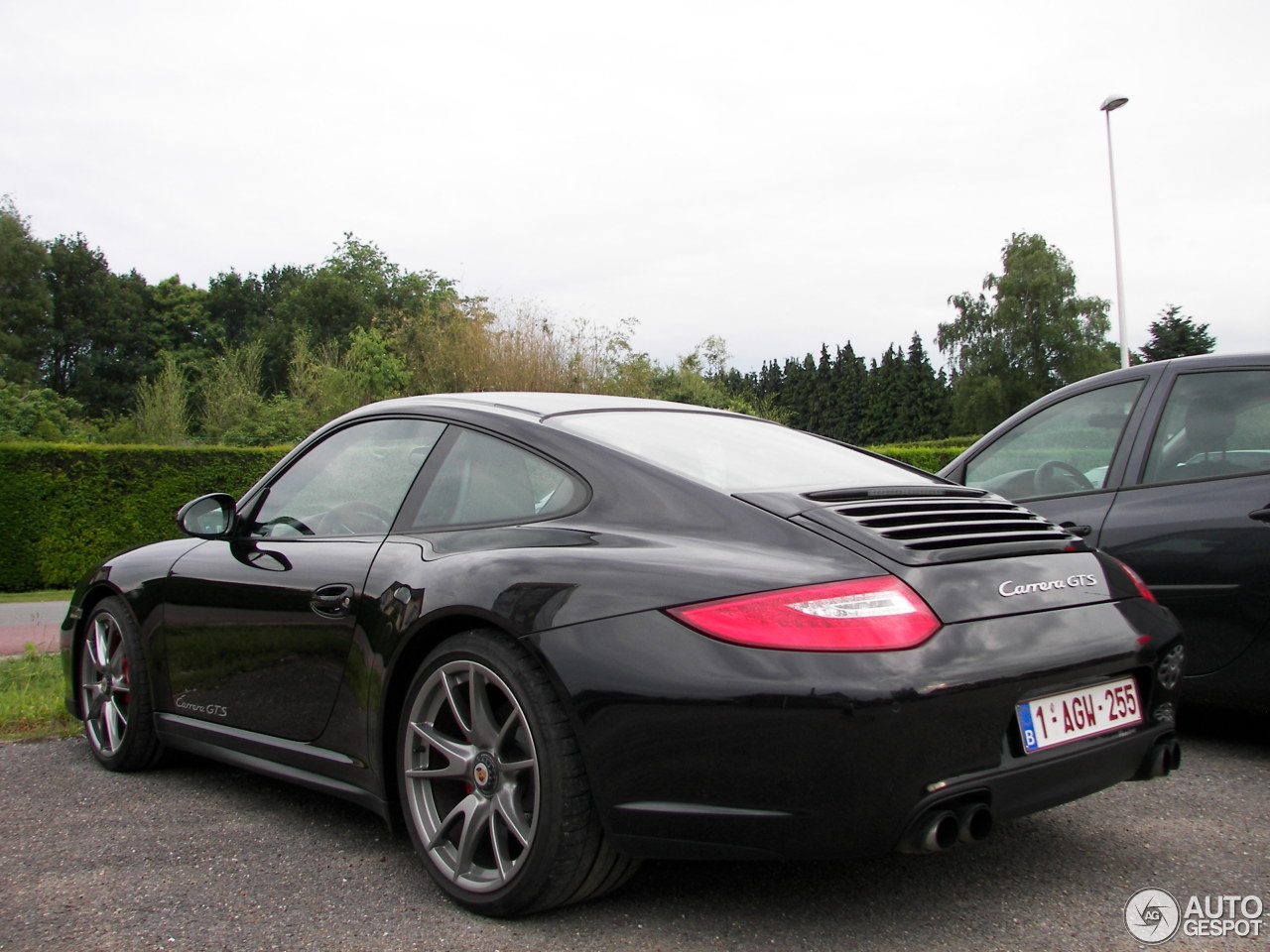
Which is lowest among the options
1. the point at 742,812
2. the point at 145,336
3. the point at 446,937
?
the point at 446,937

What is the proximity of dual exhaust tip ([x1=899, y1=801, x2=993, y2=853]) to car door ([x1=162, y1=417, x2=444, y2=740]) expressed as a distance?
1.60 meters

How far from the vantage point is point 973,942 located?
8.13 feet

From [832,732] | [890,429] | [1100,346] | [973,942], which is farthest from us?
[890,429]

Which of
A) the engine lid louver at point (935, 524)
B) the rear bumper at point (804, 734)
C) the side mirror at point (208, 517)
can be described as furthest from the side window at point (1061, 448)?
the side mirror at point (208, 517)

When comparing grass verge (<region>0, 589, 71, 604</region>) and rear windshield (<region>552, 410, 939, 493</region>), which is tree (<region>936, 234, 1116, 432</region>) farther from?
rear windshield (<region>552, 410, 939, 493</region>)

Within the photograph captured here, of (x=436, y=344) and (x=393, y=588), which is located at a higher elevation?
(x=436, y=344)

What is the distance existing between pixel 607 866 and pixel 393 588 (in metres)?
0.93

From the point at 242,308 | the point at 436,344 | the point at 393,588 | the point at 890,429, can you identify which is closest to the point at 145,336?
the point at 242,308

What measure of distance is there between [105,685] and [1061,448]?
404cm

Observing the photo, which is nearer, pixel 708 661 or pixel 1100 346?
pixel 708 661

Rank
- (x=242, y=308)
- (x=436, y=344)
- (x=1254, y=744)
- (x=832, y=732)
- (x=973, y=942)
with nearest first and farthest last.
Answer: (x=832, y=732)
(x=973, y=942)
(x=1254, y=744)
(x=436, y=344)
(x=242, y=308)

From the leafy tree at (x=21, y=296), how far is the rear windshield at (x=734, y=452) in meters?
62.4

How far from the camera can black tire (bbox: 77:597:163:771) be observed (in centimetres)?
405

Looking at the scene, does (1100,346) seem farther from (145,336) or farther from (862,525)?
(862,525)
